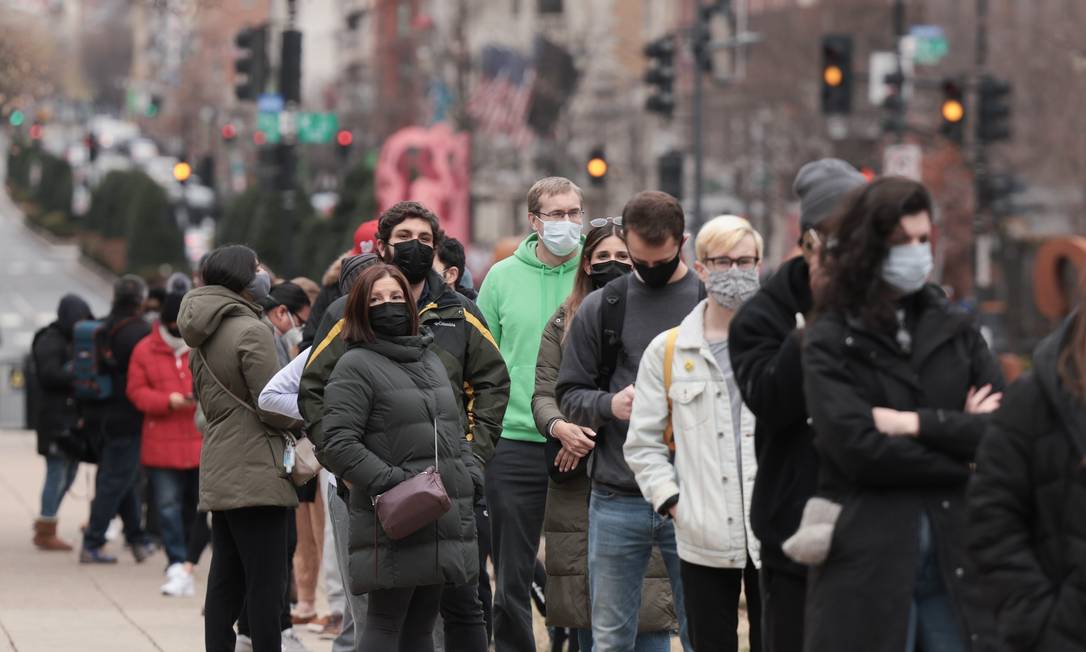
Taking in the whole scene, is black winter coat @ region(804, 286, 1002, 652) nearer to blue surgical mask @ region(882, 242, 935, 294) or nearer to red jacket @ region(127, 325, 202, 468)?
blue surgical mask @ region(882, 242, 935, 294)

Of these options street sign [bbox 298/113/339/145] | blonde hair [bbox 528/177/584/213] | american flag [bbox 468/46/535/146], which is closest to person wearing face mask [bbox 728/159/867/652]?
blonde hair [bbox 528/177/584/213]

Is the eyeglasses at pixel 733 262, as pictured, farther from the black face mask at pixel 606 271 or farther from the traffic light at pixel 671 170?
the traffic light at pixel 671 170

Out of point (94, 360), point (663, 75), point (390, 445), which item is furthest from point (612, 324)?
point (663, 75)

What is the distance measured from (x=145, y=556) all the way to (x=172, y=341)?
2181 millimetres

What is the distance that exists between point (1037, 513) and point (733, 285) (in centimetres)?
210

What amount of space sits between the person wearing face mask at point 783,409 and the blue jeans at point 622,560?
1.50 metres

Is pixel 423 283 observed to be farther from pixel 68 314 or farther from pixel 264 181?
pixel 264 181

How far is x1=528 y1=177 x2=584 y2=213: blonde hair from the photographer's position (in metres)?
8.80

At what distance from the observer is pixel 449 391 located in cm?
743

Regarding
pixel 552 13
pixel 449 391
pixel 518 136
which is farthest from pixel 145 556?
pixel 552 13

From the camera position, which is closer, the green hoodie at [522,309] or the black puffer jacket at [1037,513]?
the black puffer jacket at [1037,513]

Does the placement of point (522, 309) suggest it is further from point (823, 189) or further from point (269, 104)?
point (269, 104)

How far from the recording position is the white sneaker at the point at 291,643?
33.1 feet

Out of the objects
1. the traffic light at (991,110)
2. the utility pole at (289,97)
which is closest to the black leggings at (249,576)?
the utility pole at (289,97)
